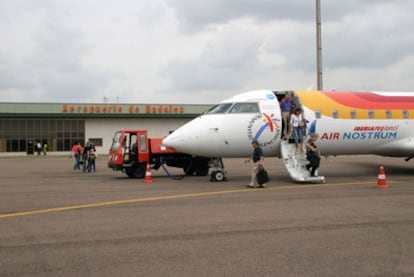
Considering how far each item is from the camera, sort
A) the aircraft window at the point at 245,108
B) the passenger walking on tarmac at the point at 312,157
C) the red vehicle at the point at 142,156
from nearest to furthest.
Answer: the passenger walking on tarmac at the point at 312,157 → the aircraft window at the point at 245,108 → the red vehicle at the point at 142,156

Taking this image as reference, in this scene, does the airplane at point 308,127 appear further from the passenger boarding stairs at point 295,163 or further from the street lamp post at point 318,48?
the street lamp post at point 318,48

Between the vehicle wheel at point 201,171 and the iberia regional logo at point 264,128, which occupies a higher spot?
the iberia regional logo at point 264,128

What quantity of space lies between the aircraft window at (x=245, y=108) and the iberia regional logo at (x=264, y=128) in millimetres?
296

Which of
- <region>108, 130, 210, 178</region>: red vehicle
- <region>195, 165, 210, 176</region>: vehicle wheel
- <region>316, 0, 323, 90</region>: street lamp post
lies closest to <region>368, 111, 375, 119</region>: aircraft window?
<region>108, 130, 210, 178</region>: red vehicle

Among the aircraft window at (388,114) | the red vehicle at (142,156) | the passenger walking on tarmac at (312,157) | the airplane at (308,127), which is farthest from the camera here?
the red vehicle at (142,156)

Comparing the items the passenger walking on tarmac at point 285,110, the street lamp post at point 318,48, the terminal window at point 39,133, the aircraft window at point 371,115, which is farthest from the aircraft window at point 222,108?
the terminal window at point 39,133

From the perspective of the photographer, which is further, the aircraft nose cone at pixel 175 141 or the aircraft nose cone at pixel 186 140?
the aircraft nose cone at pixel 175 141

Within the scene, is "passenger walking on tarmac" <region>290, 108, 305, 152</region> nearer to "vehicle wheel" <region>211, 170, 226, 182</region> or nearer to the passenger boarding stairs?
the passenger boarding stairs

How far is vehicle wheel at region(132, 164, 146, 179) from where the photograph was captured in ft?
64.1

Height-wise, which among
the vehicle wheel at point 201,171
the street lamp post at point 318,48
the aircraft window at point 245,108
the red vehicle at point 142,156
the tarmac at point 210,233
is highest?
the street lamp post at point 318,48

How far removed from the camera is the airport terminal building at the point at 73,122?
51688 millimetres

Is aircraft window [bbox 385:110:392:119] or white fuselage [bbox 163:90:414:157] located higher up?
aircraft window [bbox 385:110:392:119]

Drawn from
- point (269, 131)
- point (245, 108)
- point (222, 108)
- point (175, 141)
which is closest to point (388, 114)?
point (269, 131)

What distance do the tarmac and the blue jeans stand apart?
3.19 meters
